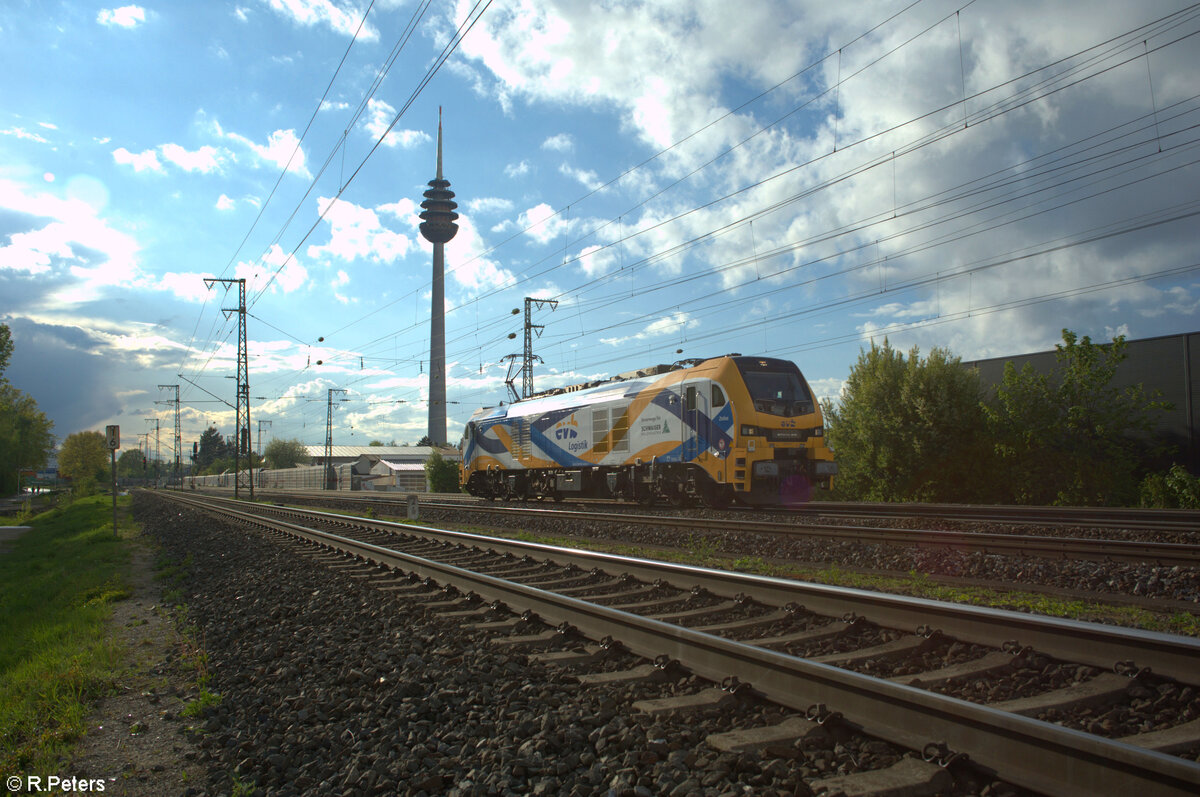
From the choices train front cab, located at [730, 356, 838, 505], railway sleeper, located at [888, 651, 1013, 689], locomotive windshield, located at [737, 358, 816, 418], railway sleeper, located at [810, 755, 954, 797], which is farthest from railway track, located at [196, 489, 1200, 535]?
railway sleeper, located at [810, 755, 954, 797]

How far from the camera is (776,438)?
50.7 feet

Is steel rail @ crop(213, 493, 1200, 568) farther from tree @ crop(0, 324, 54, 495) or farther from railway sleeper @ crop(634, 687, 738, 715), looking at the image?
tree @ crop(0, 324, 54, 495)

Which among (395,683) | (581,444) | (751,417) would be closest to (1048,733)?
(395,683)

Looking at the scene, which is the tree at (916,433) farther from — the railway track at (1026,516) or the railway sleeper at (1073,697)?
the railway sleeper at (1073,697)

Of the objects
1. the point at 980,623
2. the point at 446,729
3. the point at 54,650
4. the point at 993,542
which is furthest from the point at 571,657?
the point at 993,542

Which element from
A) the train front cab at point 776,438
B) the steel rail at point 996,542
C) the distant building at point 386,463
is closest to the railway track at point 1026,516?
the train front cab at point 776,438

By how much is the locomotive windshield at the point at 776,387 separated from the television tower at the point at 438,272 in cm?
10192

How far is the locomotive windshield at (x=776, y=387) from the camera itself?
15461 mm

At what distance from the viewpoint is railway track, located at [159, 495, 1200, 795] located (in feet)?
9.01

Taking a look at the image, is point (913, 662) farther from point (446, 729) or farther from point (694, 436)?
point (694, 436)

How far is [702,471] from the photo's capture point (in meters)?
15.9

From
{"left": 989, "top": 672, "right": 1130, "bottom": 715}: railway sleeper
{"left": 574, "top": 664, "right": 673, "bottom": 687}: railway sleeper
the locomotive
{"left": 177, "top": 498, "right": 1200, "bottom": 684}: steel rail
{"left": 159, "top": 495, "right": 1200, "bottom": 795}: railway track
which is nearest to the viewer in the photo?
{"left": 159, "top": 495, "right": 1200, "bottom": 795}: railway track

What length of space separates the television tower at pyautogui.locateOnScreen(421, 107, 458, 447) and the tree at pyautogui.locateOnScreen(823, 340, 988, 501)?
97462mm

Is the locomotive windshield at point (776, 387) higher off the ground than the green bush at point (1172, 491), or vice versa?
the locomotive windshield at point (776, 387)
